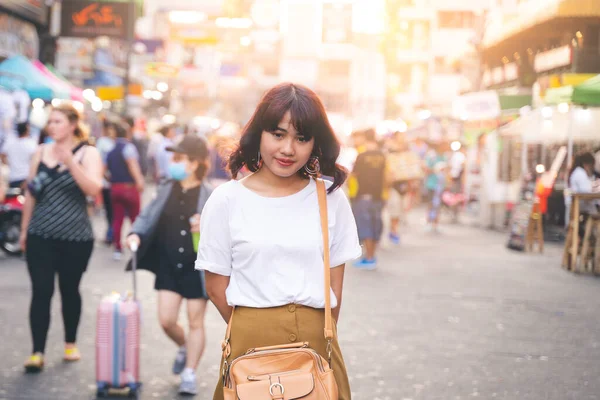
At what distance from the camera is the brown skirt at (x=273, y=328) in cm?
304

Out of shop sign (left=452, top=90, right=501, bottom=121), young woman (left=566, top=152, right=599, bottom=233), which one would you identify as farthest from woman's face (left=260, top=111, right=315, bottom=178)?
shop sign (left=452, top=90, right=501, bottom=121)

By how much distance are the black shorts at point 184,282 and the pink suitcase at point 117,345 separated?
0.31m

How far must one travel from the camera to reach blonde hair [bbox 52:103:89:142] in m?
6.12

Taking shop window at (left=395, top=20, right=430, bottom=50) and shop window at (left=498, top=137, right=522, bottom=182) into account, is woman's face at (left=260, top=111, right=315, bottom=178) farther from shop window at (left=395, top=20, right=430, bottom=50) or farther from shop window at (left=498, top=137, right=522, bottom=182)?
shop window at (left=395, top=20, right=430, bottom=50)

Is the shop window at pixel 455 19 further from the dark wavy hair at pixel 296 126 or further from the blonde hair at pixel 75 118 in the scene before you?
the dark wavy hair at pixel 296 126

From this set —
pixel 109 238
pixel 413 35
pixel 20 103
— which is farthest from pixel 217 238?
pixel 413 35

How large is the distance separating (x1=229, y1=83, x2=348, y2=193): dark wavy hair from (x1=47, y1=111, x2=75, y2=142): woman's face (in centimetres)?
304

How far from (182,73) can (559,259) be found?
32870 mm

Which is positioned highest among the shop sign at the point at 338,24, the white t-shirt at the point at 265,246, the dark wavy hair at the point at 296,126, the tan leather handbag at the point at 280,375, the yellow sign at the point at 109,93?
the shop sign at the point at 338,24

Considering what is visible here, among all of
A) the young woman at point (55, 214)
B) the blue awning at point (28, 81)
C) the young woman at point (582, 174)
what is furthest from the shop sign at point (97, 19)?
the young woman at point (55, 214)

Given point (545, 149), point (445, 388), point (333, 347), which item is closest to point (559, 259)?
point (545, 149)

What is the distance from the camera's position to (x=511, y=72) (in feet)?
80.5

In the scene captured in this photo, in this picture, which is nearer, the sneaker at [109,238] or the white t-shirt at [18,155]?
the white t-shirt at [18,155]

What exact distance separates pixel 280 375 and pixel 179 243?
3081 mm
